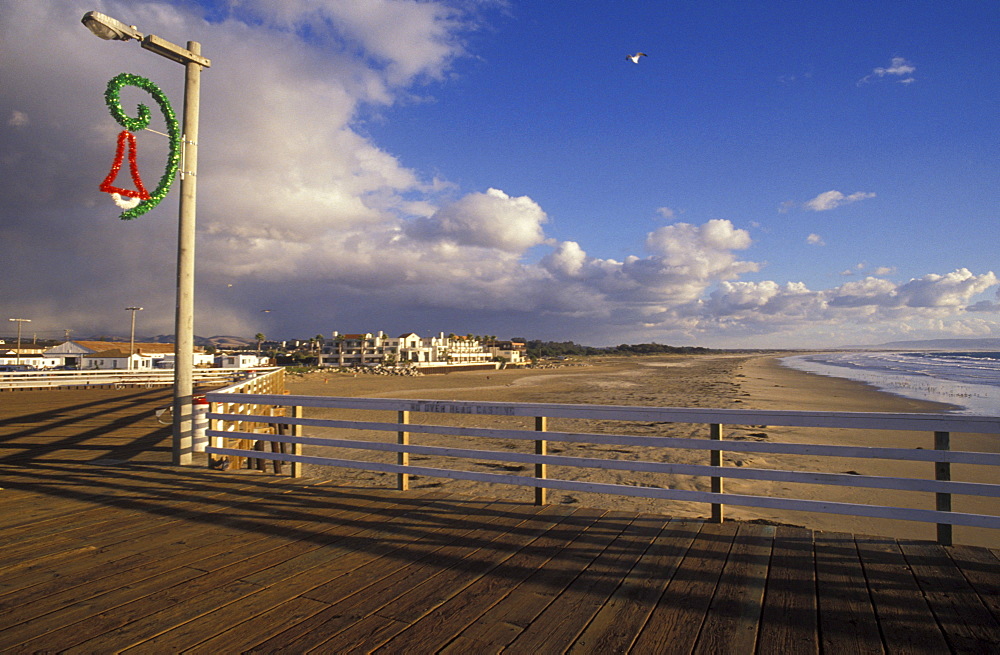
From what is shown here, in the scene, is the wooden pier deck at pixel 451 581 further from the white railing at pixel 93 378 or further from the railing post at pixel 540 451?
the white railing at pixel 93 378

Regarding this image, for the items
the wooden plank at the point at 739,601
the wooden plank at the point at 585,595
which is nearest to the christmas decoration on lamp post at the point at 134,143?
the wooden plank at the point at 585,595

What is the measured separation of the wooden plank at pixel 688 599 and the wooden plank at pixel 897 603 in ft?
2.97

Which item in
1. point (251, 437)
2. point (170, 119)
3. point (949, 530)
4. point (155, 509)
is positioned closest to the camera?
point (949, 530)

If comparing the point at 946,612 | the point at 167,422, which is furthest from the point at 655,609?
the point at 167,422

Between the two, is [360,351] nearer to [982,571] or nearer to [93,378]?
[93,378]

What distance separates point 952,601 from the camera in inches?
127

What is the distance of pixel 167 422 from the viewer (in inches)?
432

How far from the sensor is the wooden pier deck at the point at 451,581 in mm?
2857

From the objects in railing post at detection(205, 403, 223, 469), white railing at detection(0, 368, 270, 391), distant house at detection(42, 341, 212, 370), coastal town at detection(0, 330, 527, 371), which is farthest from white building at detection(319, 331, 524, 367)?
railing post at detection(205, 403, 223, 469)

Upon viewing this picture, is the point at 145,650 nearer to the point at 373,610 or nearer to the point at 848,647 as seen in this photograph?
the point at 373,610

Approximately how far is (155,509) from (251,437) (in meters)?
1.40

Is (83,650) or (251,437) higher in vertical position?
(251,437)

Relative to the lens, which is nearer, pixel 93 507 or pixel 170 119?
pixel 93 507

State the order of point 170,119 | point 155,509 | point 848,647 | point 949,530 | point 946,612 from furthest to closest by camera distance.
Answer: point 170,119
point 155,509
point 949,530
point 946,612
point 848,647
